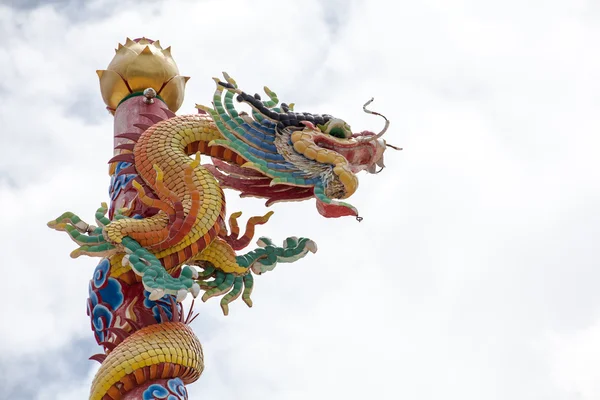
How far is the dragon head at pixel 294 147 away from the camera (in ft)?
32.2

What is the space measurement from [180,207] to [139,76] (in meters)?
1.97

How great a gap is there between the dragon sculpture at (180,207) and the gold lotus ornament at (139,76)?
14mm

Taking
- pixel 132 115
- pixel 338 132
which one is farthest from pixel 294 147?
pixel 132 115

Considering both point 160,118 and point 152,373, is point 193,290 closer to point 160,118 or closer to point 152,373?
point 152,373

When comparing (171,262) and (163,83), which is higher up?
(163,83)

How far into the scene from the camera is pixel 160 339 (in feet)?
29.7

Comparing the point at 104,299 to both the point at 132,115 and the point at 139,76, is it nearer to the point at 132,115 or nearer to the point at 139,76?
the point at 132,115

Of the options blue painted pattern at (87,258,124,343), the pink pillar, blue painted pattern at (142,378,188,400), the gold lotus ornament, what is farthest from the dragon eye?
blue painted pattern at (142,378,188,400)

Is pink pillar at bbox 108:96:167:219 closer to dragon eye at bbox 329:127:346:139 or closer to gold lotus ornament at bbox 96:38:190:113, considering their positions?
gold lotus ornament at bbox 96:38:190:113

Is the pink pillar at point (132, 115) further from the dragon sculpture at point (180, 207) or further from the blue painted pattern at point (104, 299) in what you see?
the blue painted pattern at point (104, 299)

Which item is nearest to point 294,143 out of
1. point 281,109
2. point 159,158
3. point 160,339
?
point 281,109

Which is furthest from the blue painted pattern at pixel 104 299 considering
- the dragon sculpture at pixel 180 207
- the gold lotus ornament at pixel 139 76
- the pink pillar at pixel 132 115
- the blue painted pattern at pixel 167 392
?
the gold lotus ornament at pixel 139 76

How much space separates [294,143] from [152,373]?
2.20m

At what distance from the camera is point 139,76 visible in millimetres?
10891
